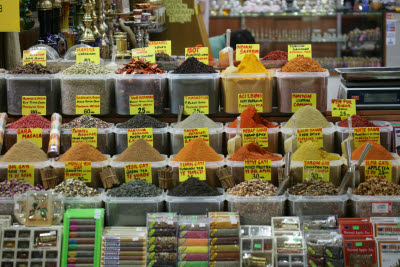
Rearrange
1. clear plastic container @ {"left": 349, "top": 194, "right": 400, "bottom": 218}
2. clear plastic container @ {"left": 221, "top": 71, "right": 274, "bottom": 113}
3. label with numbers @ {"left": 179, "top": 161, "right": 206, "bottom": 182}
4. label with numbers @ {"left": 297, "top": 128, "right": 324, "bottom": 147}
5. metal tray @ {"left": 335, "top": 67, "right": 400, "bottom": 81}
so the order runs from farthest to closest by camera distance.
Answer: metal tray @ {"left": 335, "top": 67, "right": 400, "bottom": 81} → clear plastic container @ {"left": 221, "top": 71, "right": 274, "bottom": 113} → label with numbers @ {"left": 297, "top": 128, "right": 324, "bottom": 147} → label with numbers @ {"left": 179, "top": 161, "right": 206, "bottom": 182} → clear plastic container @ {"left": 349, "top": 194, "right": 400, "bottom": 218}

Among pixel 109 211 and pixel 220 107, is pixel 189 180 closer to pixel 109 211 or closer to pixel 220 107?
pixel 109 211

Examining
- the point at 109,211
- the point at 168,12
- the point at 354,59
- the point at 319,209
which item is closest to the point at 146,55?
the point at 109,211

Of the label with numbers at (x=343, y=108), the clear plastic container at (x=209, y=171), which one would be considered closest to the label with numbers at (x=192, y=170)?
the clear plastic container at (x=209, y=171)

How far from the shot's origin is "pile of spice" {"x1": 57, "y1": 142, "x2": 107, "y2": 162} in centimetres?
288

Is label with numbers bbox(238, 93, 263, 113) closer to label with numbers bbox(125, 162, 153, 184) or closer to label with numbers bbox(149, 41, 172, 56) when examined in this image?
label with numbers bbox(125, 162, 153, 184)

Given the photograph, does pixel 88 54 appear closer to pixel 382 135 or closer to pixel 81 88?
pixel 81 88

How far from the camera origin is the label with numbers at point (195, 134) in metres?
3.03

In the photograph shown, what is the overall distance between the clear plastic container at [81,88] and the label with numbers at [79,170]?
436 millimetres

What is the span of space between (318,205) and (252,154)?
0.40 m

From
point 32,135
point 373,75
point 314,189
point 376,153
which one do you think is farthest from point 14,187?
point 373,75

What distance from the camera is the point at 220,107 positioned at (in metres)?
3.35

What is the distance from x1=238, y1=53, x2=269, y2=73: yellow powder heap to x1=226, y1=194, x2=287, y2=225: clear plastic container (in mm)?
774

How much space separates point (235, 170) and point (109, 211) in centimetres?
60

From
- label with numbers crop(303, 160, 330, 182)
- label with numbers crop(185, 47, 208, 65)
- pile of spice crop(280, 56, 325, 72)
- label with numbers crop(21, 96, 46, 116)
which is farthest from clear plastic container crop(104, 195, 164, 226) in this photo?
label with numbers crop(185, 47, 208, 65)
